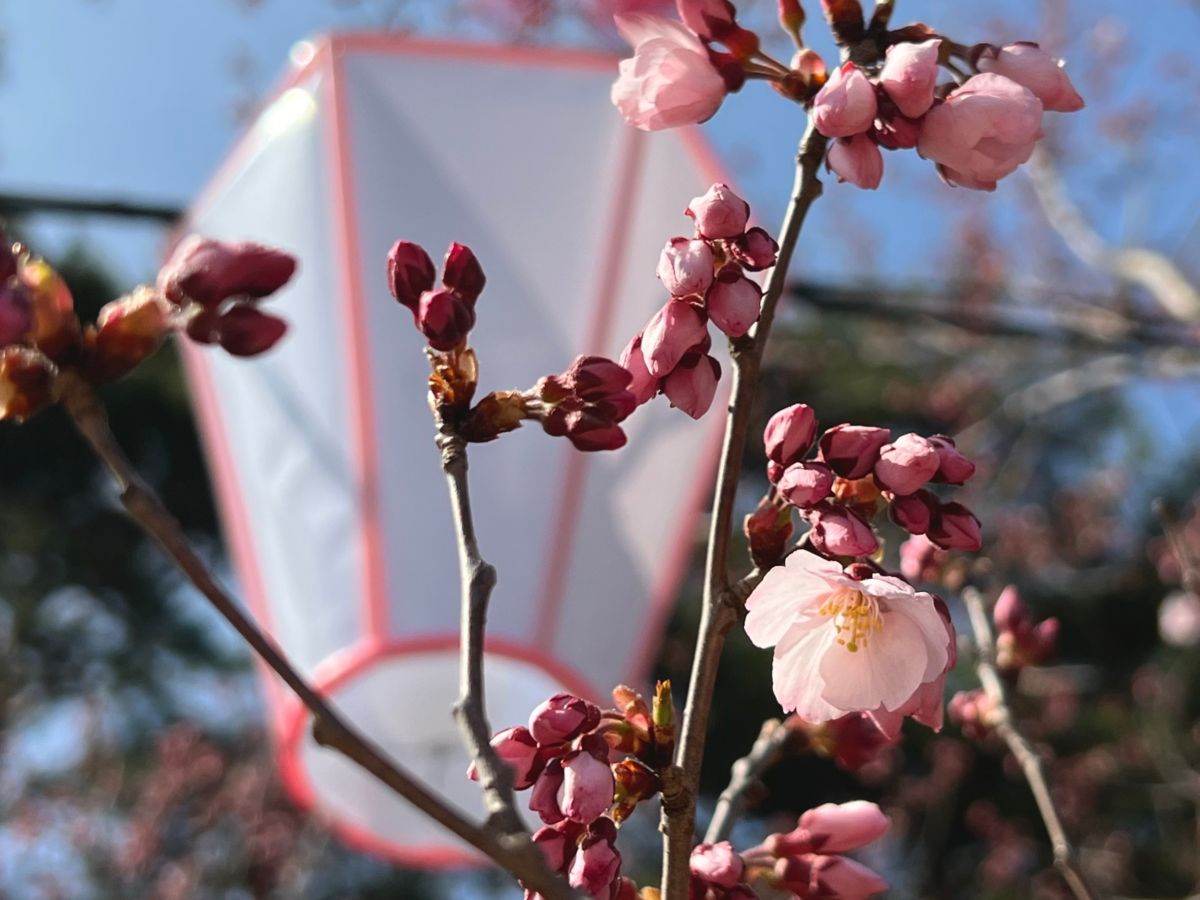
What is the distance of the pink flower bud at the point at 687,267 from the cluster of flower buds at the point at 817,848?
0.96 ft

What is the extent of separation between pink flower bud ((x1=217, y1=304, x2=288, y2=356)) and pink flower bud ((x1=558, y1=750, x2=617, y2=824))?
0.76 ft

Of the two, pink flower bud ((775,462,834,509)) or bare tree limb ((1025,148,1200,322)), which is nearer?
pink flower bud ((775,462,834,509))

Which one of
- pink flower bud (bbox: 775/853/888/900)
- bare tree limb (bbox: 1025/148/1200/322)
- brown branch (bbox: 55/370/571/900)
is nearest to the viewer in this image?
brown branch (bbox: 55/370/571/900)

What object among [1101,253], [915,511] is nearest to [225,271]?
[915,511]

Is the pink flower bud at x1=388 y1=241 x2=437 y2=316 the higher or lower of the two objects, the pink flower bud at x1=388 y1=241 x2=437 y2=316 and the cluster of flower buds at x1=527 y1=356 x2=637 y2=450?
the higher

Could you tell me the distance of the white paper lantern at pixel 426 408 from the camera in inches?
54.1

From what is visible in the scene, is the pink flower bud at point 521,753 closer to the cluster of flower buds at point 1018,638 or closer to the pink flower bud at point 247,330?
the pink flower bud at point 247,330

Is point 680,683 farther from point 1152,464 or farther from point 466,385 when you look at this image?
point 466,385

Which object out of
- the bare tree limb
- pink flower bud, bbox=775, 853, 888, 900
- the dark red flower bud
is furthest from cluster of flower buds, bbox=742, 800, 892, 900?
the bare tree limb

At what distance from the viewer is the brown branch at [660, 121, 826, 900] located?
1.58ft

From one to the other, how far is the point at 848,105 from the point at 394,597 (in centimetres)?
94

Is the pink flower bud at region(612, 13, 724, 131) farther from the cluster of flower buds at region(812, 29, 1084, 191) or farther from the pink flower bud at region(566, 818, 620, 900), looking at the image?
the pink flower bud at region(566, 818, 620, 900)

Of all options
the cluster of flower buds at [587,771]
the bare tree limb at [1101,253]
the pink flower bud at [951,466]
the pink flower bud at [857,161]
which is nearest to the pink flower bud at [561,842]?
the cluster of flower buds at [587,771]

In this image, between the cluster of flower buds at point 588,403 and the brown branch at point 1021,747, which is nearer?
the cluster of flower buds at point 588,403
